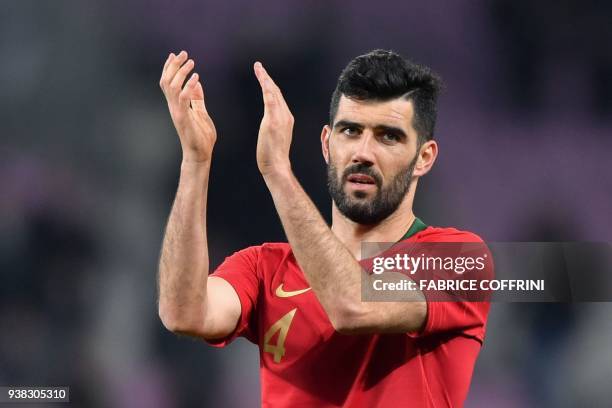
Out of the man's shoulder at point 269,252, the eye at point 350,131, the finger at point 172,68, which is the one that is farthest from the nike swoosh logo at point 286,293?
the finger at point 172,68

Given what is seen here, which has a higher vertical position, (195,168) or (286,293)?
(195,168)

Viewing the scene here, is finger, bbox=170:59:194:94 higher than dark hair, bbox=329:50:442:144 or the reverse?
the reverse

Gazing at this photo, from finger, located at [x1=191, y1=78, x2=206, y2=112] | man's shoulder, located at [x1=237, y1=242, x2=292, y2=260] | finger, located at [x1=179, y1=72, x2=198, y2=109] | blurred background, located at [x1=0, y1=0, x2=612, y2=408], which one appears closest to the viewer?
finger, located at [x1=179, y1=72, x2=198, y2=109]

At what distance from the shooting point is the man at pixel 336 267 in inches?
84.1

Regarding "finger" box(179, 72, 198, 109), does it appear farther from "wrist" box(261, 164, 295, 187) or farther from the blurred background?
the blurred background

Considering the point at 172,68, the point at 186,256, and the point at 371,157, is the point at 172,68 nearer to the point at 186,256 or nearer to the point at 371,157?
A: the point at 186,256

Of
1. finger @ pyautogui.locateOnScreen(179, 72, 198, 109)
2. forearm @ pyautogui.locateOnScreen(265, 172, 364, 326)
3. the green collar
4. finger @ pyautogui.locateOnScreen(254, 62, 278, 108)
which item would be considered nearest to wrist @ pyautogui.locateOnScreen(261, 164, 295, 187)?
forearm @ pyautogui.locateOnScreen(265, 172, 364, 326)

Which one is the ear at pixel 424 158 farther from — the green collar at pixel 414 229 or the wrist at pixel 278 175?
the wrist at pixel 278 175

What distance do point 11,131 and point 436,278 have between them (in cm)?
323

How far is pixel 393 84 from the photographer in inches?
103

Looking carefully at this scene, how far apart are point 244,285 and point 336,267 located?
0.55 meters

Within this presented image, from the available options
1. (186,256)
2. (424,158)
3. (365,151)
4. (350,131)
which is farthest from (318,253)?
(424,158)

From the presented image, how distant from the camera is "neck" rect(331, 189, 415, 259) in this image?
262cm

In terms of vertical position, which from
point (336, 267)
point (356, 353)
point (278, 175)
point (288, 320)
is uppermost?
point (278, 175)
